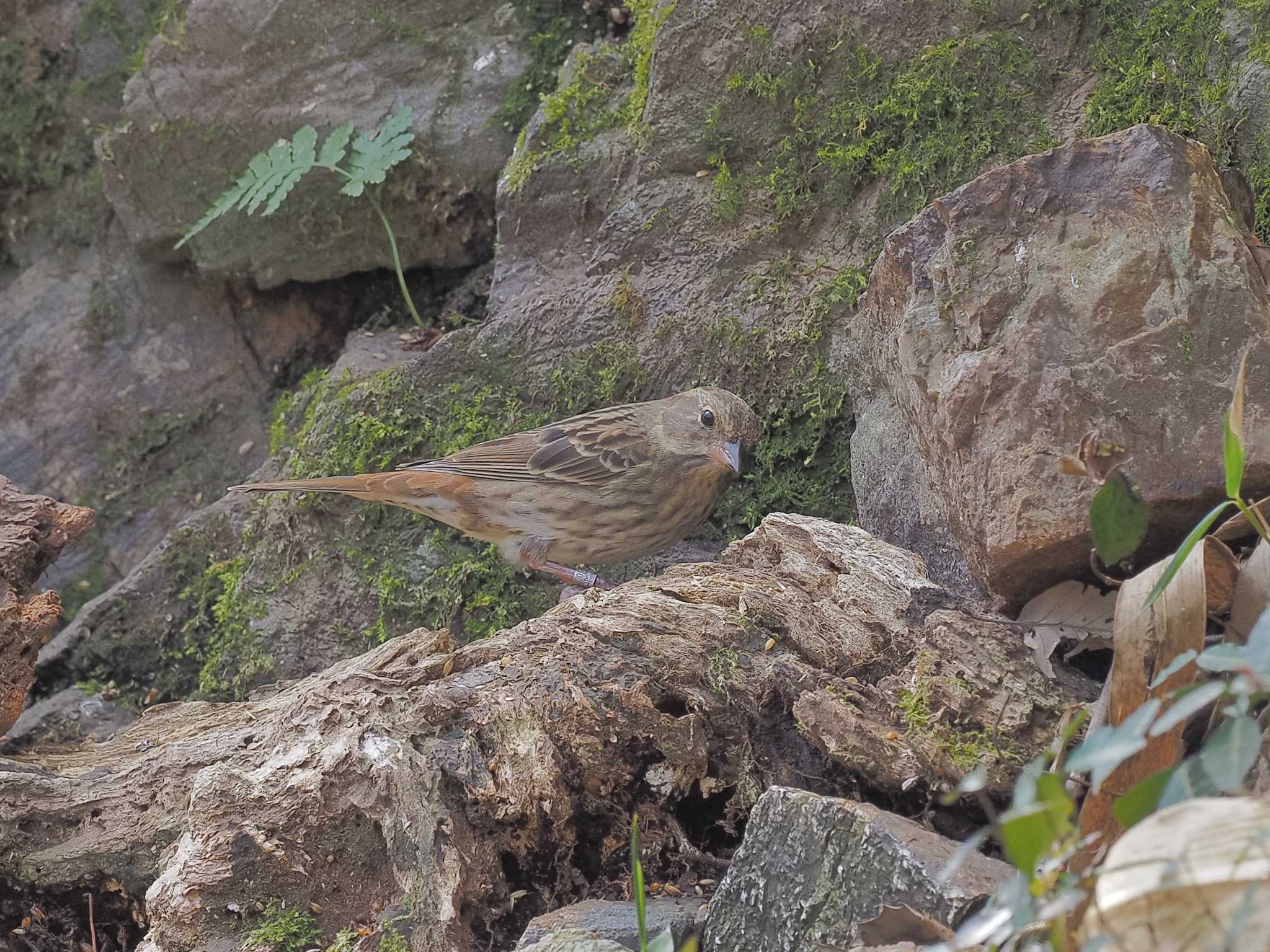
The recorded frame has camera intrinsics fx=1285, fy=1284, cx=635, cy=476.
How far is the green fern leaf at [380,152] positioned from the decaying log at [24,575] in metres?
1.92

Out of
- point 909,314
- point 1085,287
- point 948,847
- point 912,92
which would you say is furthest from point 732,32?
point 948,847

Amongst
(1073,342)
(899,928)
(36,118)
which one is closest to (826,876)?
(899,928)

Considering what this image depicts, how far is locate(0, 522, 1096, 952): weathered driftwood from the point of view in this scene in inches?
122

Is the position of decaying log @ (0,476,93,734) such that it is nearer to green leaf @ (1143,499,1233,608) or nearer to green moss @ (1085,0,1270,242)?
green leaf @ (1143,499,1233,608)

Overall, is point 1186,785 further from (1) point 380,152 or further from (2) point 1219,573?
(1) point 380,152

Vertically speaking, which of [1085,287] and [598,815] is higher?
[1085,287]

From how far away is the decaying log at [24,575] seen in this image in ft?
14.3

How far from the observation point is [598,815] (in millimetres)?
3350

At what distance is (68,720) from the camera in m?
5.27

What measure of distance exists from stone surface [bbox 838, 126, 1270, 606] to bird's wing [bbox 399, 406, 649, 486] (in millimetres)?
1798

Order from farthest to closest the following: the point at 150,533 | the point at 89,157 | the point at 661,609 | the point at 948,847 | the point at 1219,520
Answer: the point at 89,157 → the point at 150,533 → the point at 661,609 → the point at 1219,520 → the point at 948,847

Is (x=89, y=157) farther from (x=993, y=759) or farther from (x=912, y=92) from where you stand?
(x=993, y=759)

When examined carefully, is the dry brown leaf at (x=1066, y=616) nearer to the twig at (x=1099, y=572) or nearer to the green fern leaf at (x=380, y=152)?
the twig at (x=1099, y=572)

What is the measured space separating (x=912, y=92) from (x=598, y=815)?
9.60 ft
